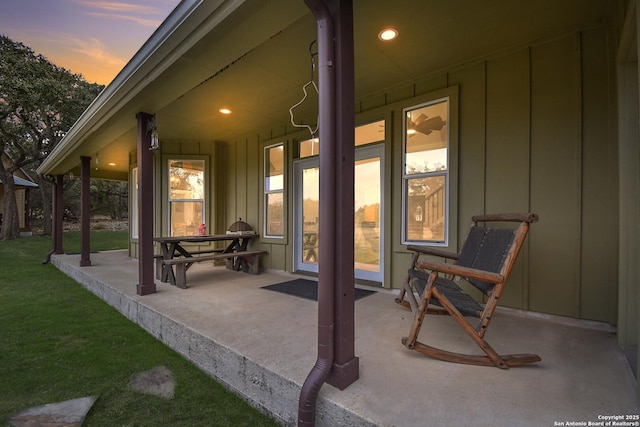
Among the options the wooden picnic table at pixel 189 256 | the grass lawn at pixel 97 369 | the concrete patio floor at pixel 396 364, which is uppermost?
the wooden picnic table at pixel 189 256

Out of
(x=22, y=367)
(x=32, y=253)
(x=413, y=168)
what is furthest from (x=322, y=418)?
(x=32, y=253)

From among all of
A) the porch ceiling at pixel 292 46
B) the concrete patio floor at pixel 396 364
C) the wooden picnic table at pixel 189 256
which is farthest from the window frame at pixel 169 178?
the concrete patio floor at pixel 396 364

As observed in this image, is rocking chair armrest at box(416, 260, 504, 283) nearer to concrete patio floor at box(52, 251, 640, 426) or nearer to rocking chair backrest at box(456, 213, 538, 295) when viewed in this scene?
rocking chair backrest at box(456, 213, 538, 295)

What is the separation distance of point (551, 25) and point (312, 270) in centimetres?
371

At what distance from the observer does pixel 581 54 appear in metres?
2.42

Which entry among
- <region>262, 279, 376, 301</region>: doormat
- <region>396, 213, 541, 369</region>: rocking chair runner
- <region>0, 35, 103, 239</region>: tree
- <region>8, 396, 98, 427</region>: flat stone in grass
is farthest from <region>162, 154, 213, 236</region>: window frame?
<region>0, 35, 103, 239</region>: tree

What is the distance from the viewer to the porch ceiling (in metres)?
2.01

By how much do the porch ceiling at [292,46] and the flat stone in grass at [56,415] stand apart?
2.41 meters

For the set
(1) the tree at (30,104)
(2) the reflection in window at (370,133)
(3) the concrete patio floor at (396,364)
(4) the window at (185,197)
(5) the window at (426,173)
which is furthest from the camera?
(1) the tree at (30,104)

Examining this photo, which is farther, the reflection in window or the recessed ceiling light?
the reflection in window

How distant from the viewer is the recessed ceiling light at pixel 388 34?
2365 millimetres

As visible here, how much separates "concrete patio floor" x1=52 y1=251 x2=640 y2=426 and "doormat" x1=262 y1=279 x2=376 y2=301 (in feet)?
0.64

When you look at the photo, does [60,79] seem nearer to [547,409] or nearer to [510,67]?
[510,67]

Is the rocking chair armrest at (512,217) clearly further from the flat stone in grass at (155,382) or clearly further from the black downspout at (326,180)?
the flat stone in grass at (155,382)
